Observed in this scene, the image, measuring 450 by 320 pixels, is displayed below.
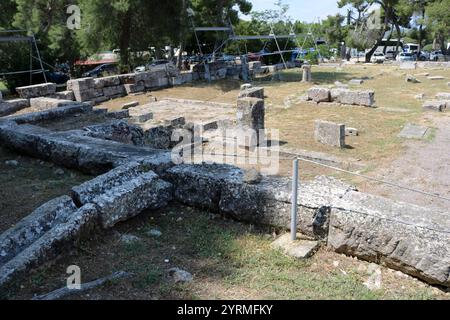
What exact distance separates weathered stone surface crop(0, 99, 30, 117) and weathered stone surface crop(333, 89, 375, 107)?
1022 cm

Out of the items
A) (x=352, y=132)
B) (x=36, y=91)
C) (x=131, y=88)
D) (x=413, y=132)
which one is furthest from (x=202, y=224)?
(x=131, y=88)

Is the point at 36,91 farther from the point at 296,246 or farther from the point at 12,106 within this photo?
the point at 296,246

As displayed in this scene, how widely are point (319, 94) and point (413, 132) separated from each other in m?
5.02

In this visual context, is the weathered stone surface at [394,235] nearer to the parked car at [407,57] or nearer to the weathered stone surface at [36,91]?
the weathered stone surface at [36,91]

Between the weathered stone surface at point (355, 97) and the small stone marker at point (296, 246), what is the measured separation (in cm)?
1078

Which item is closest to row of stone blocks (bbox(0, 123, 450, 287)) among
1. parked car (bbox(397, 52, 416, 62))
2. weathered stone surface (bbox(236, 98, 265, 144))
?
weathered stone surface (bbox(236, 98, 265, 144))

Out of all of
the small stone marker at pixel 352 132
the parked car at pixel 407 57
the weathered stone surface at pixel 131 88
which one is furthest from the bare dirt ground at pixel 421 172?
the parked car at pixel 407 57

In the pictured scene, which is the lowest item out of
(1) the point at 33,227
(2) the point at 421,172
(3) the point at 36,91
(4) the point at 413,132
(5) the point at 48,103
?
(2) the point at 421,172

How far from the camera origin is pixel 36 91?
1348 cm

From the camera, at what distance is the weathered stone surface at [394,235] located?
315 centimetres

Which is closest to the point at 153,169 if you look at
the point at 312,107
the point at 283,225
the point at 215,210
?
the point at 215,210

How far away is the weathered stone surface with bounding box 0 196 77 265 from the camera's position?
10.9 feet

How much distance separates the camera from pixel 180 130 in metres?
8.90
